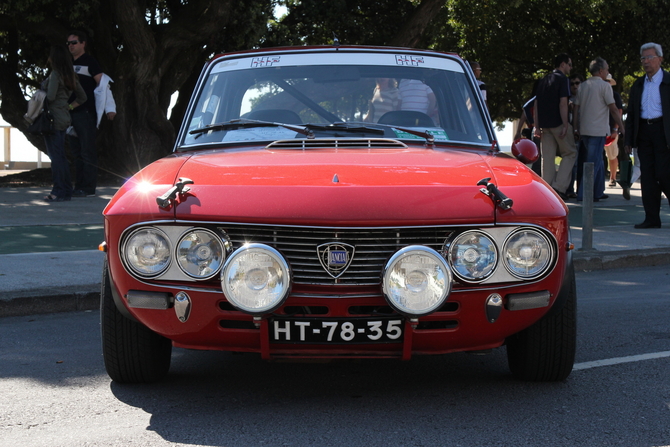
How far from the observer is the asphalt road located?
3375 millimetres

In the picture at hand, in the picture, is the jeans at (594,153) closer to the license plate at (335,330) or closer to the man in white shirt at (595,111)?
the man in white shirt at (595,111)

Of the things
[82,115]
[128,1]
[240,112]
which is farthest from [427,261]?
[128,1]

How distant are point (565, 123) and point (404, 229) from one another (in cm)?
1019

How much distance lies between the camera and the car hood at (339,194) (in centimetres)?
343

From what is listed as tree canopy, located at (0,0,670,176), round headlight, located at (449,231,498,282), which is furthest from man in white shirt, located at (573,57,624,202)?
round headlight, located at (449,231,498,282)

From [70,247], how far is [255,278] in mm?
5432

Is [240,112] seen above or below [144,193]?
above

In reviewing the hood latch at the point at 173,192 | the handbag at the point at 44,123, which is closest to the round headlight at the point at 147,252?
the hood latch at the point at 173,192

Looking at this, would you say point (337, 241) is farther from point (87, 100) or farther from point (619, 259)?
point (87, 100)

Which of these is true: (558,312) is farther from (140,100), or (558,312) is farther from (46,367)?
(140,100)

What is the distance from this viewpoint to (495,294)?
139 inches

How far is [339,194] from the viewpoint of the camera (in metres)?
3.49

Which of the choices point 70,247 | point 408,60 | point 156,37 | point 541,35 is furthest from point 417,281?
point 541,35

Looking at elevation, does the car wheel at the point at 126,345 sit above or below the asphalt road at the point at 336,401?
above
